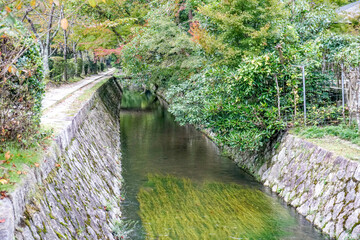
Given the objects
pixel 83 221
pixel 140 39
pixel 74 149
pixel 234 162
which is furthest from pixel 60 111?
pixel 140 39

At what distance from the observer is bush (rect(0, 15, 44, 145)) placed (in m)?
5.59

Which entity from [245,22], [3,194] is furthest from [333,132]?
[3,194]

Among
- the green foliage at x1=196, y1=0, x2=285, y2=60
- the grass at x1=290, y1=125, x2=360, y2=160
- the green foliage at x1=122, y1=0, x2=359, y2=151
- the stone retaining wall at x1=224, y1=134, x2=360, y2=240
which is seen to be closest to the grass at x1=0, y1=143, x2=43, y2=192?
the stone retaining wall at x1=224, y1=134, x2=360, y2=240

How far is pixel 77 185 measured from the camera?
7.12 meters

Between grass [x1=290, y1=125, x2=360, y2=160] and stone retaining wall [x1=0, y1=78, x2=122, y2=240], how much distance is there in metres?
5.65

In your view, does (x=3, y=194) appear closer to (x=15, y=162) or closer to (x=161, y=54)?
(x=15, y=162)

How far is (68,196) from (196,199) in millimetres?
4659

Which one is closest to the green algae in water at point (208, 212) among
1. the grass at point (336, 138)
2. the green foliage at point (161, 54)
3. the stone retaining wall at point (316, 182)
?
the stone retaining wall at point (316, 182)

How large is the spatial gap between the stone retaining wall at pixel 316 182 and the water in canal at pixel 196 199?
35 cm

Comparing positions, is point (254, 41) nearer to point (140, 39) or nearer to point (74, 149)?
point (74, 149)

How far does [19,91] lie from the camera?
6129 mm

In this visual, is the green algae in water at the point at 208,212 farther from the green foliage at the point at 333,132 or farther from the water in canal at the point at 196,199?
the green foliage at the point at 333,132

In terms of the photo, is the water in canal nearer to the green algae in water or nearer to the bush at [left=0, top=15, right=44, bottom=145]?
the green algae in water

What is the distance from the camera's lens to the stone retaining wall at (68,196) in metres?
4.22
